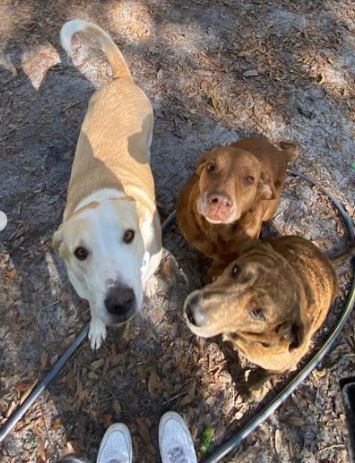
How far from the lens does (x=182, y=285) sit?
4.34 m

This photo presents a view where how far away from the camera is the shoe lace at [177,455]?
361 centimetres

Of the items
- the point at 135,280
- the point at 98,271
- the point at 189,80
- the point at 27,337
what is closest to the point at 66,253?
the point at 98,271

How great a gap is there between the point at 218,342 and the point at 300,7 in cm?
491

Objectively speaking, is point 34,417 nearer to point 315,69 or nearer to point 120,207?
point 120,207

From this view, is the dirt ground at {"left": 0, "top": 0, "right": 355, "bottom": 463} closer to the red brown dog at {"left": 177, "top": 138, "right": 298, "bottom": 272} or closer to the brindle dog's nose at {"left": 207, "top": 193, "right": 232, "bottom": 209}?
the red brown dog at {"left": 177, "top": 138, "right": 298, "bottom": 272}

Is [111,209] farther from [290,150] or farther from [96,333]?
[290,150]

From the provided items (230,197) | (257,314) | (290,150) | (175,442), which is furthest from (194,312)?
(290,150)

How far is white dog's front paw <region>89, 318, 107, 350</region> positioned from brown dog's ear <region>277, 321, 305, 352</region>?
168 cm

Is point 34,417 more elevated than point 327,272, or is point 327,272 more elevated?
point 327,272

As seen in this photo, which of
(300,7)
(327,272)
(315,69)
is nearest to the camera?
(327,272)

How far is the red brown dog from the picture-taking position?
3445mm

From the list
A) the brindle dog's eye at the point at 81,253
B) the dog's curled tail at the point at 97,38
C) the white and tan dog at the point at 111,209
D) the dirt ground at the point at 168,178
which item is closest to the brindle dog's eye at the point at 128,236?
the white and tan dog at the point at 111,209

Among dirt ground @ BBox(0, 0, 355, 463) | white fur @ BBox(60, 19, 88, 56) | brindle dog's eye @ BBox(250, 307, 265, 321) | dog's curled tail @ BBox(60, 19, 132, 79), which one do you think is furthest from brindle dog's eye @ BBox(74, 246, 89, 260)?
white fur @ BBox(60, 19, 88, 56)

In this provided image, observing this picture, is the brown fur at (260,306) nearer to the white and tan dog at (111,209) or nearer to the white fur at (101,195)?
the white and tan dog at (111,209)
